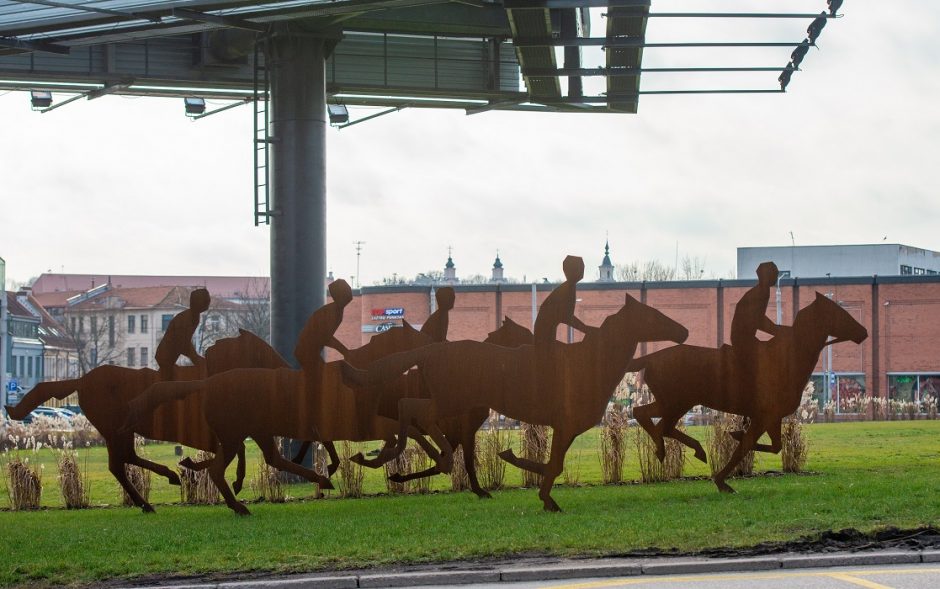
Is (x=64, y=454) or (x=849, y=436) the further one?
(x=849, y=436)

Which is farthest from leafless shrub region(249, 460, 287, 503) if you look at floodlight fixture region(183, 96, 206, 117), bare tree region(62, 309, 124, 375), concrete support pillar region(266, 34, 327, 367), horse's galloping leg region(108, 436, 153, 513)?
bare tree region(62, 309, 124, 375)

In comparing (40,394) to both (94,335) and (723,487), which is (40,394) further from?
(94,335)

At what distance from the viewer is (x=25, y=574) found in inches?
432

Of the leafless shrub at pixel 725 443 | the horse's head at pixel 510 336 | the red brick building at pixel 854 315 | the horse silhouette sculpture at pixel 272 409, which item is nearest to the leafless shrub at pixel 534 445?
the horse's head at pixel 510 336

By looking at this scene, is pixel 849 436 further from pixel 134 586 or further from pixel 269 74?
pixel 134 586

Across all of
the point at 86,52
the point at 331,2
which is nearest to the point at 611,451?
the point at 331,2

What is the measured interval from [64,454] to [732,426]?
928 centimetres

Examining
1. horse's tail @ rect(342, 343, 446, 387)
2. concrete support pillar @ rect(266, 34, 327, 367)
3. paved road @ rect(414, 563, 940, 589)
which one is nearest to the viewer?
paved road @ rect(414, 563, 940, 589)

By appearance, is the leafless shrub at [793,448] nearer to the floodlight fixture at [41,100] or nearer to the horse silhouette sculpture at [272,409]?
the horse silhouette sculpture at [272,409]

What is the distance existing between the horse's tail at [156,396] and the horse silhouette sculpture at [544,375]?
212 centimetres

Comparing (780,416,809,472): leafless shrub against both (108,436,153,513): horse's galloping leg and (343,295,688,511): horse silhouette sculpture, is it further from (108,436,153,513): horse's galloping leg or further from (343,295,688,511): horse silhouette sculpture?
(108,436,153,513): horse's galloping leg

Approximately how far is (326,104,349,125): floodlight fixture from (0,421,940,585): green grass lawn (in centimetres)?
1110

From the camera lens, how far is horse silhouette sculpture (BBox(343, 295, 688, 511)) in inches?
579

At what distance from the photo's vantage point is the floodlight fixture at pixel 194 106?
28.1 m
